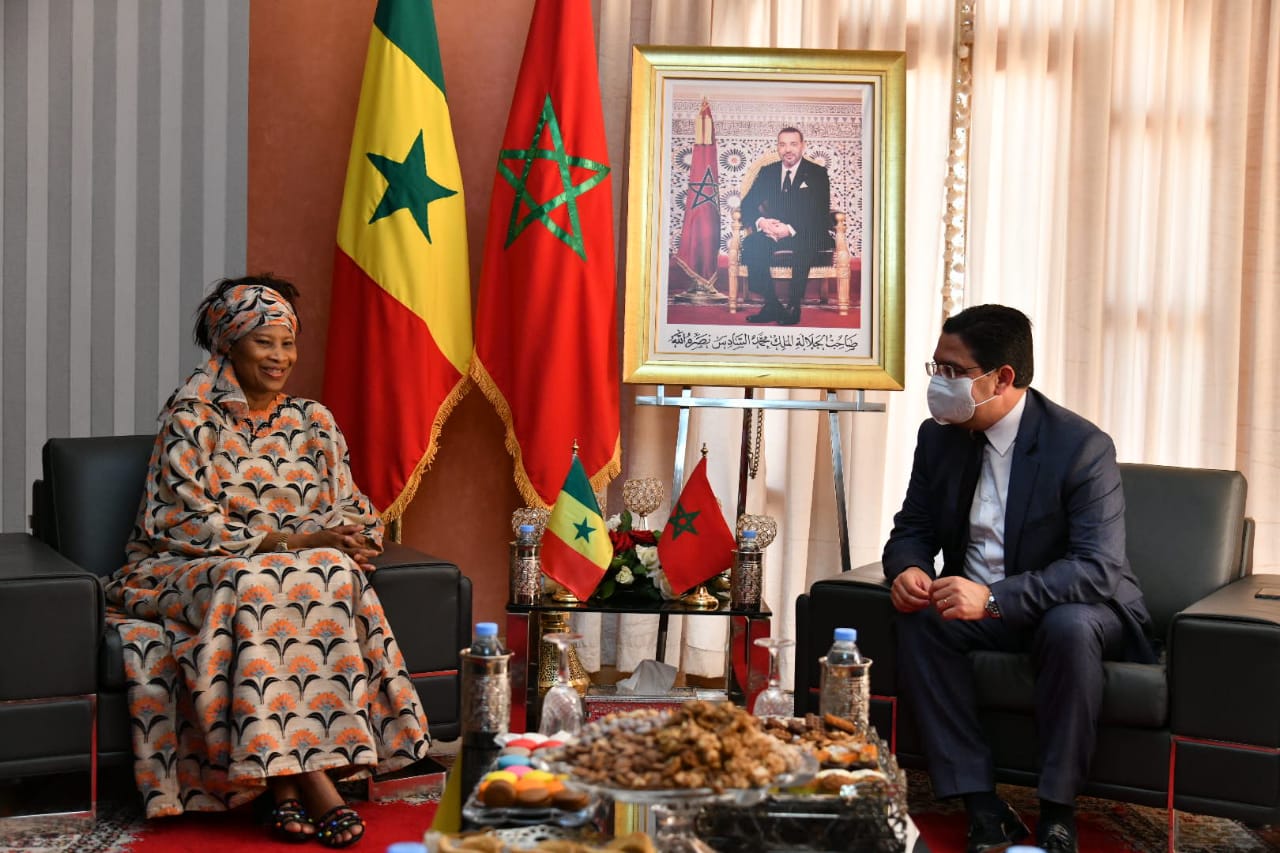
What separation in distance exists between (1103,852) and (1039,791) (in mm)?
269

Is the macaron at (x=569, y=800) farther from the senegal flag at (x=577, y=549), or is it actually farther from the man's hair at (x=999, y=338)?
the man's hair at (x=999, y=338)

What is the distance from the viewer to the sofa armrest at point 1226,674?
2.63 m

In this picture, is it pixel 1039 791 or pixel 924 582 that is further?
pixel 924 582

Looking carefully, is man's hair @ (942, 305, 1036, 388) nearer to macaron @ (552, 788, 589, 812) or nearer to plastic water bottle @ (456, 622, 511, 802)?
plastic water bottle @ (456, 622, 511, 802)

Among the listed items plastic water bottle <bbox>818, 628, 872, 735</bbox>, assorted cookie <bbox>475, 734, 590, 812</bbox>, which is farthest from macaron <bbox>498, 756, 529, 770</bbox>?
plastic water bottle <bbox>818, 628, 872, 735</bbox>

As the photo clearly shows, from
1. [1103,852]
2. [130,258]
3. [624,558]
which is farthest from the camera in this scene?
[130,258]

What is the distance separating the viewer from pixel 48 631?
2762 millimetres

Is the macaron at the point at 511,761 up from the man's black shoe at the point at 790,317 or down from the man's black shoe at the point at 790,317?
down

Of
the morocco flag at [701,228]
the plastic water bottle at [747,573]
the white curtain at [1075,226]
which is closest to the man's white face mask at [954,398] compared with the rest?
the plastic water bottle at [747,573]

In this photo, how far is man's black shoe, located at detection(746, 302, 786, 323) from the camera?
3873 mm

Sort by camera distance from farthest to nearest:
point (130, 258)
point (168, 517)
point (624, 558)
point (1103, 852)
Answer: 1. point (130, 258)
2. point (624, 558)
3. point (168, 517)
4. point (1103, 852)

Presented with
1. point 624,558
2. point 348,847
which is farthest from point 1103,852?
point 348,847

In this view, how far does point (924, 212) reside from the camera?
4387 mm

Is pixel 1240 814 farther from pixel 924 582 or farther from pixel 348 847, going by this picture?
pixel 348 847
